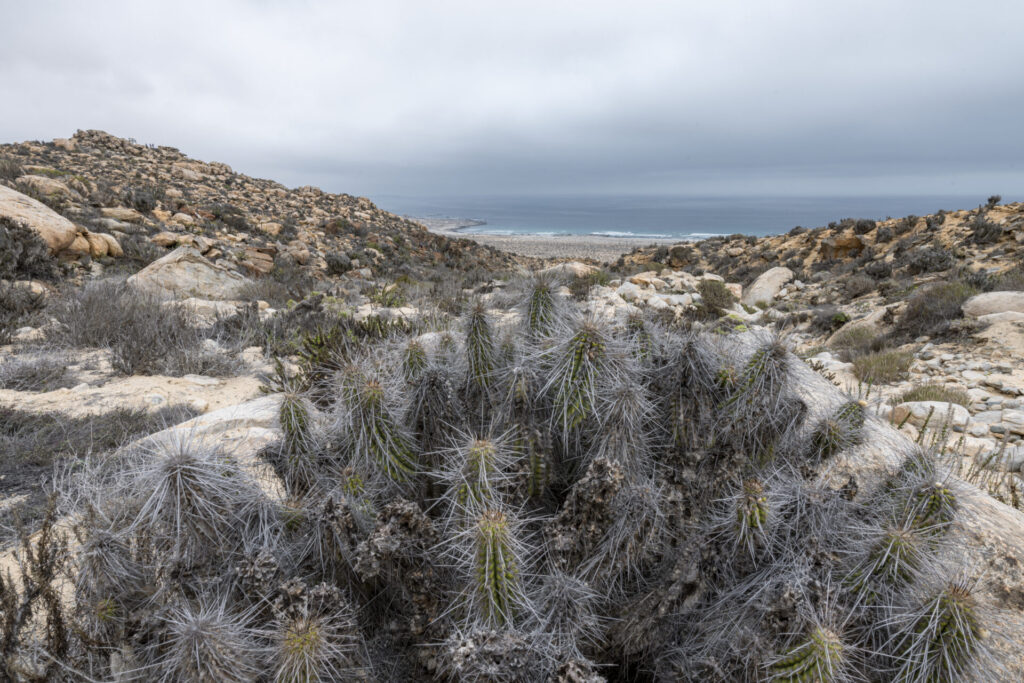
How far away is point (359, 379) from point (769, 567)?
5.82 ft

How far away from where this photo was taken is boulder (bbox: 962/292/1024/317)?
8.27 metres

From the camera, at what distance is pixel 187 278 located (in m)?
10.8

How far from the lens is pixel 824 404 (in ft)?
9.18

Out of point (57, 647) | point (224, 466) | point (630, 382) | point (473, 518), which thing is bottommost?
point (57, 647)

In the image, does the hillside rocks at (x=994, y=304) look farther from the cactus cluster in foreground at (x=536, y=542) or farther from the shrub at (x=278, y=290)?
the shrub at (x=278, y=290)

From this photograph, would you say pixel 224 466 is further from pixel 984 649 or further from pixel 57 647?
pixel 984 649

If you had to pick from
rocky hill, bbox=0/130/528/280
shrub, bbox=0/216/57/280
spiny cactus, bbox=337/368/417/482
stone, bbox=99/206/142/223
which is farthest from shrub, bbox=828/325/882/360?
stone, bbox=99/206/142/223

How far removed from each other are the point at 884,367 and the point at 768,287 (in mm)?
11302

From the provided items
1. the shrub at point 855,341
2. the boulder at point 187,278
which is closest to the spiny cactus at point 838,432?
the shrub at point 855,341

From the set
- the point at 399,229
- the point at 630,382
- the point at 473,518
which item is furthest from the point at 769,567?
the point at 399,229

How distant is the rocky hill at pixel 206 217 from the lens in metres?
14.5

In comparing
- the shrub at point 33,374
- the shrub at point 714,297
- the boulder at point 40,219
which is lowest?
the shrub at point 714,297

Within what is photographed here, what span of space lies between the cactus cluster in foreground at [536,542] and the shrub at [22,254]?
9.90 m

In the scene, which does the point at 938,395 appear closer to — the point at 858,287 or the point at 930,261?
the point at 858,287
